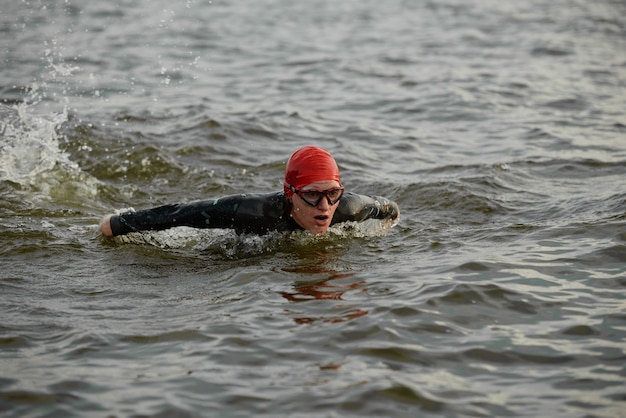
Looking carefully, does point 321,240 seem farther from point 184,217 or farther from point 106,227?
point 106,227

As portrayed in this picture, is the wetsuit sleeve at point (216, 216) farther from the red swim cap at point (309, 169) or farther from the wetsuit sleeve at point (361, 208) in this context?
the wetsuit sleeve at point (361, 208)

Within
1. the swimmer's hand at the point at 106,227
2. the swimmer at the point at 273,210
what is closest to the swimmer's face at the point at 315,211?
the swimmer at the point at 273,210

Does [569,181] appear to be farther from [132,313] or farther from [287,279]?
[132,313]

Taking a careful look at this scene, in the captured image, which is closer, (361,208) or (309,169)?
(309,169)

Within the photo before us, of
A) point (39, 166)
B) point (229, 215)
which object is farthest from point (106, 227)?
point (39, 166)

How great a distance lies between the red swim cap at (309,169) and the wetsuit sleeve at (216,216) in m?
0.30

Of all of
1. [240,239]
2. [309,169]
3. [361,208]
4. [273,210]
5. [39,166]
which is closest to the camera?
[309,169]

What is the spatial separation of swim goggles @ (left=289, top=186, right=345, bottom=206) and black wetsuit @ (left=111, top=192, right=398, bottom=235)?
371 millimetres

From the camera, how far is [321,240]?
848 cm

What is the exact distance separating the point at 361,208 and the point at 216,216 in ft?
4.90

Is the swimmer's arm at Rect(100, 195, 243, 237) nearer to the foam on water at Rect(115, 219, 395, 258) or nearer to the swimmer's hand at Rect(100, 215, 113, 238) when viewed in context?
the swimmer's hand at Rect(100, 215, 113, 238)

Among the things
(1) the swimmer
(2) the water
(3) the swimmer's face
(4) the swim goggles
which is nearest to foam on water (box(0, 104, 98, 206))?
(2) the water

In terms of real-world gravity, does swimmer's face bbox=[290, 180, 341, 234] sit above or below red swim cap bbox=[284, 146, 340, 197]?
below

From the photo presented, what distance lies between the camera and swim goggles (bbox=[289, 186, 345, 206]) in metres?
7.79
